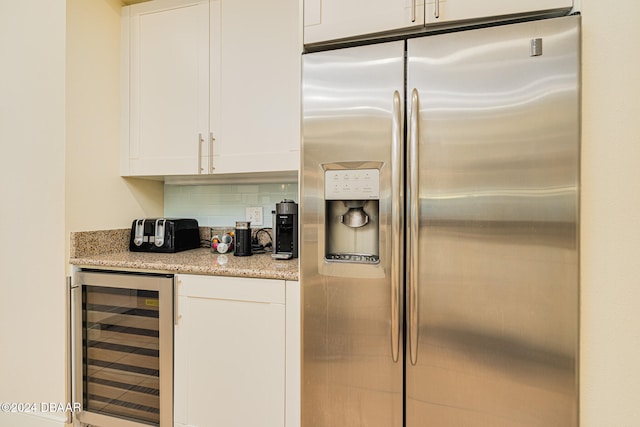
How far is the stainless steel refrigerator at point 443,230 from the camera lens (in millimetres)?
1034

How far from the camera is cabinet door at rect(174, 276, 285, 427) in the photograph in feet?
4.52

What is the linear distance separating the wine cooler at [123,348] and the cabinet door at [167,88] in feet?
2.19

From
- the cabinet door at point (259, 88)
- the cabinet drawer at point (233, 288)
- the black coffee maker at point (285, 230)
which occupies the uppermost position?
the cabinet door at point (259, 88)

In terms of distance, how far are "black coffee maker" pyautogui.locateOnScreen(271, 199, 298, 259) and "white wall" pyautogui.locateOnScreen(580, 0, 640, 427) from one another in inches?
46.8

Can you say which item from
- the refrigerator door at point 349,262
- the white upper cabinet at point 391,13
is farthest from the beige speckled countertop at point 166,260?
the white upper cabinet at point 391,13

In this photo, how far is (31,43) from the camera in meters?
1.71

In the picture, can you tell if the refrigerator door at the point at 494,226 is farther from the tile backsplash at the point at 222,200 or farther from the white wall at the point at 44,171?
the white wall at the point at 44,171

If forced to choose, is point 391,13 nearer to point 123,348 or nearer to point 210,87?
point 210,87

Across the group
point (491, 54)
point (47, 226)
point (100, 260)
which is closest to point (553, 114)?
point (491, 54)

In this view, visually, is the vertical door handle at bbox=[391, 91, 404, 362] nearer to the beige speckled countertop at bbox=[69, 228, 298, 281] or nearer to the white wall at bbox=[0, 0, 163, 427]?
the beige speckled countertop at bbox=[69, 228, 298, 281]

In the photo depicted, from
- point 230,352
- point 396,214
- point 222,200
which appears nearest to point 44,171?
point 222,200

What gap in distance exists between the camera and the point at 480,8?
1.11 m

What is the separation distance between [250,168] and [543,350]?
1.47 meters

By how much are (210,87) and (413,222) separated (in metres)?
1.36
